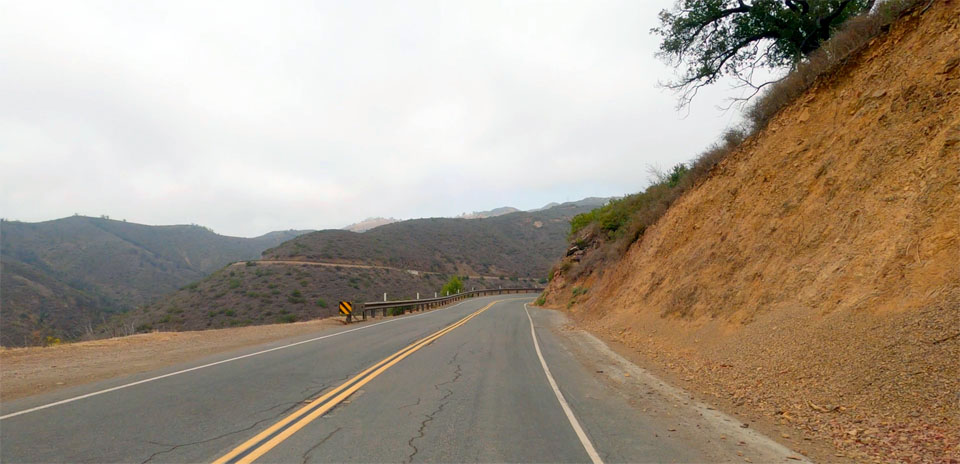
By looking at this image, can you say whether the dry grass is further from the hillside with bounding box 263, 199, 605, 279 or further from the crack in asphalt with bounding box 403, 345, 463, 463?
the hillside with bounding box 263, 199, 605, 279

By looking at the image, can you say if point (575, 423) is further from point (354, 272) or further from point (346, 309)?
point (354, 272)

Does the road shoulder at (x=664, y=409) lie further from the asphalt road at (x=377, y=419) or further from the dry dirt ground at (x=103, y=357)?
the dry dirt ground at (x=103, y=357)

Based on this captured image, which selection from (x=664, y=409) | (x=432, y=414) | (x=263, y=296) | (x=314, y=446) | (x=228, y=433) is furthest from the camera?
(x=263, y=296)

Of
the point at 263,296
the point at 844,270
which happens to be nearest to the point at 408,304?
the point at 263,296

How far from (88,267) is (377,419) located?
103315 millimetres

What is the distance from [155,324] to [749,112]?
47.6m

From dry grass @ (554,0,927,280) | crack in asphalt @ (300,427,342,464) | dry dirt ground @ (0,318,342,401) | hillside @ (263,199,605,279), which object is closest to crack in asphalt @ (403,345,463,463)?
crack in asphalt @ (300,427,342,464)

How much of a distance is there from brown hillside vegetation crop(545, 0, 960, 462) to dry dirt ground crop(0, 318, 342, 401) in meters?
11.2

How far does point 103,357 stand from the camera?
11.5 metres

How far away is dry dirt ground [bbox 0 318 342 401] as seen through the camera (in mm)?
8445

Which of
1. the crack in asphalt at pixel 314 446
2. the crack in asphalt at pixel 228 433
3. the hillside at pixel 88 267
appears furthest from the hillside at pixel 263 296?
the crack in asphalt at pixel 314 446

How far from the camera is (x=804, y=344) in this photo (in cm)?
799

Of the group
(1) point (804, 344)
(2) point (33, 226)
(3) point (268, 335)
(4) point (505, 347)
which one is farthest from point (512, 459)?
(2) point (33, 226)

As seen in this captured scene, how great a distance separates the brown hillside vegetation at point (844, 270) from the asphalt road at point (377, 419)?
1.49m
